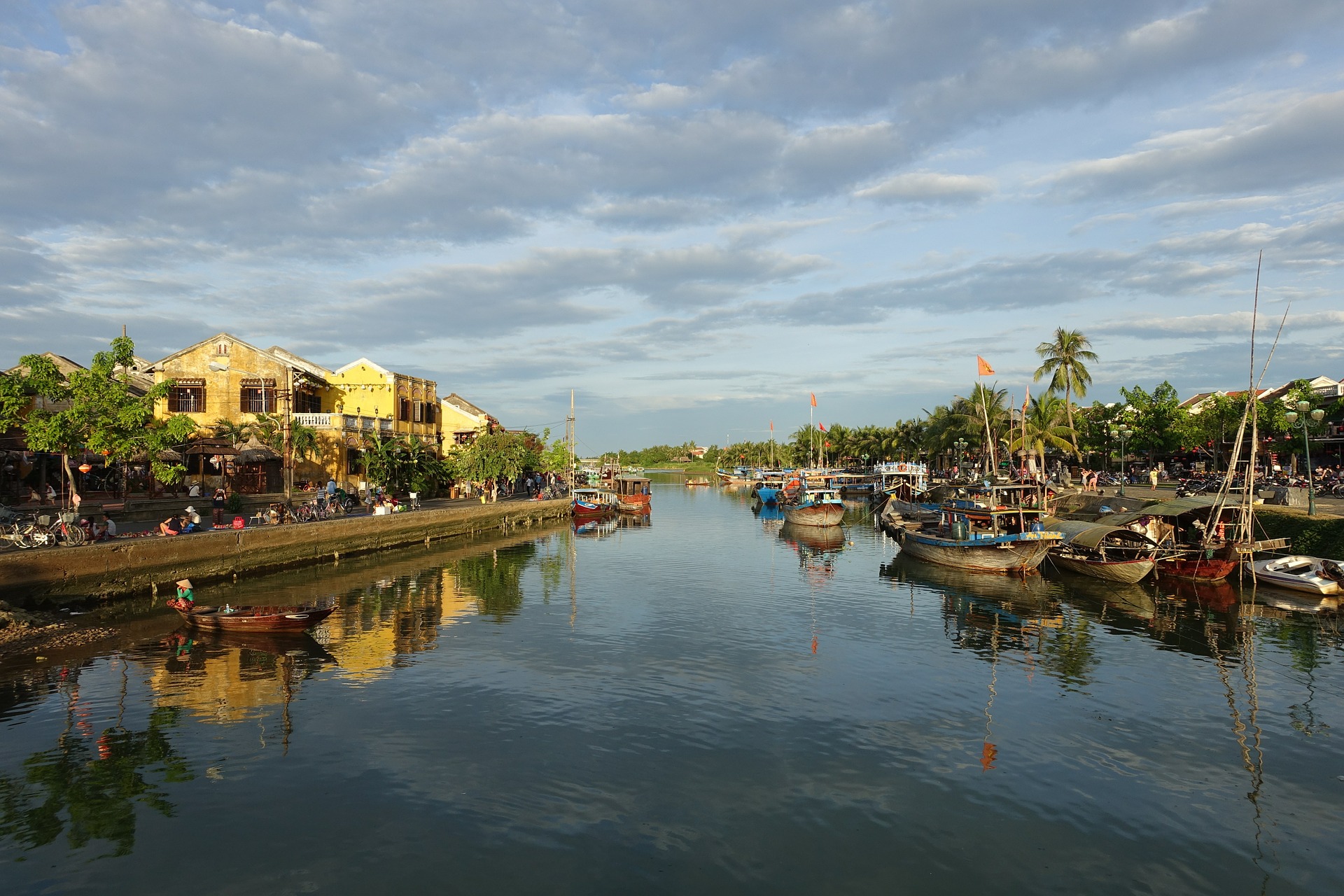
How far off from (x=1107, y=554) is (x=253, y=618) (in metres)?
34.9

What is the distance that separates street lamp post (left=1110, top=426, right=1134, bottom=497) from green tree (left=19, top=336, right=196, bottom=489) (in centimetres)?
5008

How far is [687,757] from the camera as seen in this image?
15328mm

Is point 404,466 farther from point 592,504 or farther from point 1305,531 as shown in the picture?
point 1305,531

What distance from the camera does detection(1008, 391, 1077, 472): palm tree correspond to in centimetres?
5816

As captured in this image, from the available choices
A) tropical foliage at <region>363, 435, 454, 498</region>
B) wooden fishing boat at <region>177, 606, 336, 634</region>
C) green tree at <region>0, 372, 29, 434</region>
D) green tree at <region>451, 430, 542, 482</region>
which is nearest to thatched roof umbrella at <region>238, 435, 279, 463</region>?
tropical foliage at <region>363, 435, 454, 498</region>

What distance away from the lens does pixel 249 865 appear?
11375 mm

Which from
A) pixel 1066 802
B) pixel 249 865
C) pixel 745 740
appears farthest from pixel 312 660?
pixel 1066 802

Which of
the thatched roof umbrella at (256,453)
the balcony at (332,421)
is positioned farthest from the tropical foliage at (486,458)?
the thatched roof umbrella at (256,453)

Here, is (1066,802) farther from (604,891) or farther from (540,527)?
(540,527)

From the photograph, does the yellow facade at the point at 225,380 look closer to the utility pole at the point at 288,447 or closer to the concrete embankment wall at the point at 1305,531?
the utility pole at the point at 288,447

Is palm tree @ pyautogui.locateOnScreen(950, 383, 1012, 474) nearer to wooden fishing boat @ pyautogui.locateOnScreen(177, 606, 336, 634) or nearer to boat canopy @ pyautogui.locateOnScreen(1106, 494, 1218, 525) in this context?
boat canopy @ pyautogui.locateOnScreen(1106, 494, 1218, 525)

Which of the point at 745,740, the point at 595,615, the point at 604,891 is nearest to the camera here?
the point at 604,891

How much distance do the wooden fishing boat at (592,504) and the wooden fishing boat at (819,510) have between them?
65.5ft

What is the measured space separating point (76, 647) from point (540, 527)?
42937 millimetres
